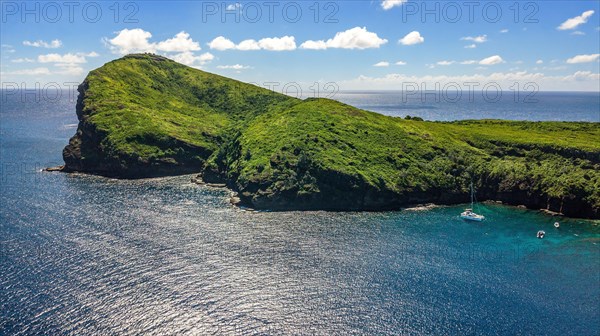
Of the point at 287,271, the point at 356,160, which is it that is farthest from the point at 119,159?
the point at 287,271

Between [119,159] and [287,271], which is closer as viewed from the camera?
[287,271]

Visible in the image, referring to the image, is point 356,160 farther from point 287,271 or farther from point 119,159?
point 119,159

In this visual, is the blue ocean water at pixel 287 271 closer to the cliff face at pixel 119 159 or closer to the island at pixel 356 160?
the island at pixel 356 160

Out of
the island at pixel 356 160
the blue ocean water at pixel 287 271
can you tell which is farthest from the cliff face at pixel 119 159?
the blue ocean water at pixel 287 271

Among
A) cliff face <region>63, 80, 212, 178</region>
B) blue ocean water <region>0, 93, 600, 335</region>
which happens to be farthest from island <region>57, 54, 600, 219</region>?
blue ocean water <region>0, 93, 600, 335</region>

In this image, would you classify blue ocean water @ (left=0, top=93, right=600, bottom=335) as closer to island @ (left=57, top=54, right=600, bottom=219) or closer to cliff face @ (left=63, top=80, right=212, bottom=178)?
island @ (left=57, top=54, right=600, bottom=219)

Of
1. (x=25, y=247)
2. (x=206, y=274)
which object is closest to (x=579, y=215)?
(x=206, y=274)

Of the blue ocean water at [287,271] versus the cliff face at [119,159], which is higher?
the cliff face at [119,159]

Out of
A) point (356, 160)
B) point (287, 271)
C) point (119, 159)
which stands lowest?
point (287, 271)
